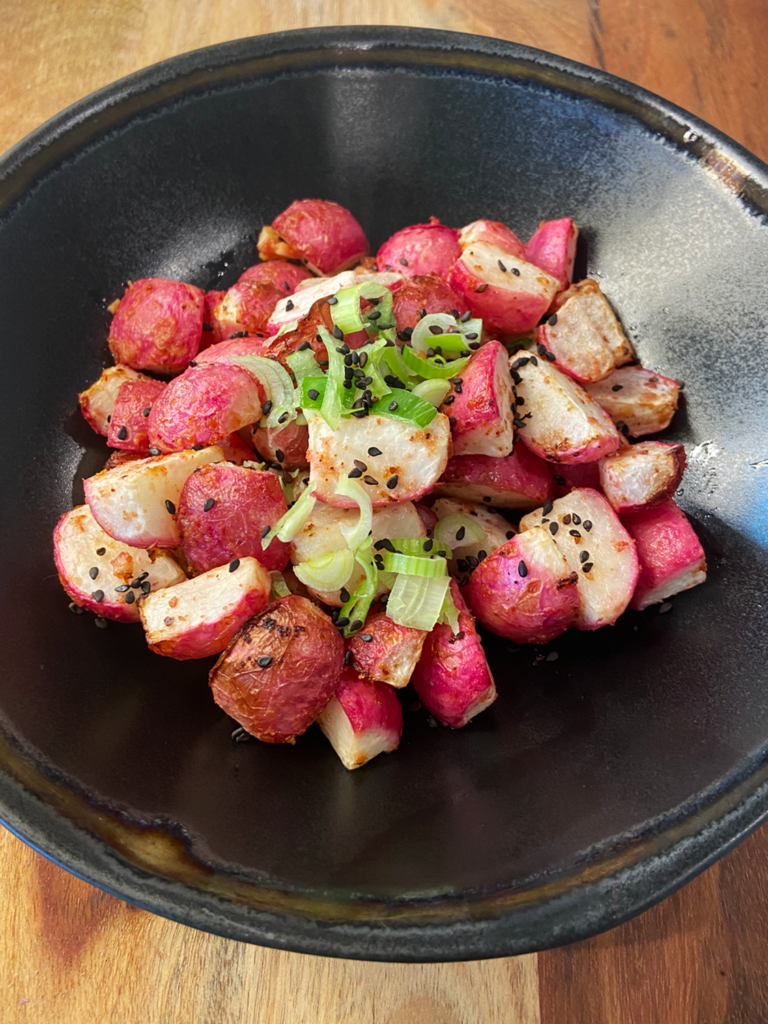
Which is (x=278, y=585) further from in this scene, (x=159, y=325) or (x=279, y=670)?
(x=159, y=325)

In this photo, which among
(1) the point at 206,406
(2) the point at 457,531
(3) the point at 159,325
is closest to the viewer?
(1) the point at 206,406

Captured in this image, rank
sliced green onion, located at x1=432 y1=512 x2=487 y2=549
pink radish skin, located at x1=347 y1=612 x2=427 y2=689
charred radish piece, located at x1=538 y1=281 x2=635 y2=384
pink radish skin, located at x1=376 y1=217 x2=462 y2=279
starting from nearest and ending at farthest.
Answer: pink radish skin, located at x1=347 y1=612 x2=427 y2=689
sliced green onion, located at x1=432 y1=512 x2=487 y2=549
charred radish piece, located at x1=538 y1=281 x2=635 y2=384
pink radish skin, located at x1=376 y1=217 x2=462 y2=279

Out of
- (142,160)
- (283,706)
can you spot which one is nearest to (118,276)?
(142,160)

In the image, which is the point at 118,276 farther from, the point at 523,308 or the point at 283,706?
the point at 283,706

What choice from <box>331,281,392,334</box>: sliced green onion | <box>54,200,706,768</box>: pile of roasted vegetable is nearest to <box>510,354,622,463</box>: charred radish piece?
<box>54,200,706,768</box>: pile of roasted vegetable

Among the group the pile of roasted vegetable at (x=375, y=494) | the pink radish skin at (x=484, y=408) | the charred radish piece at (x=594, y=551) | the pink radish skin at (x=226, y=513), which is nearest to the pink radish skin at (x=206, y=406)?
the pile of roasted vegetable at (x=375, y=494)

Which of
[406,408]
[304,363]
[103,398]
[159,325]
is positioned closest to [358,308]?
[304,363]

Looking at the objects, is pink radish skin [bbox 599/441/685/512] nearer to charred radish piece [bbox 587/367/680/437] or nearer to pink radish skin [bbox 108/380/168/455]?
charred radish piece [bbox 587/367/680/437]
